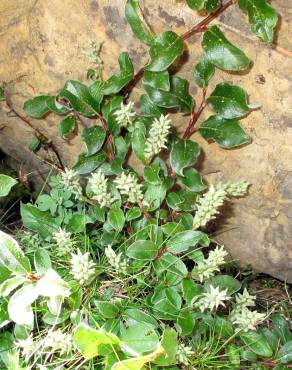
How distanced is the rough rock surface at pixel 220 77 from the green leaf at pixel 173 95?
2.3 inches

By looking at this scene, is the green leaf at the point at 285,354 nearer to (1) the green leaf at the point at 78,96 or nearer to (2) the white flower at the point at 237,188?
(2) the white flower at the point at 237,188

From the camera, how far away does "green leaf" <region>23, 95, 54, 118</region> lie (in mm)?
2188

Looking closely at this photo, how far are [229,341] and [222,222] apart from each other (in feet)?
1.64

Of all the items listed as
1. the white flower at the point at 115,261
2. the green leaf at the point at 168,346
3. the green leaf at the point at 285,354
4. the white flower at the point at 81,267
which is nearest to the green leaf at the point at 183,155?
the white flower at the point at 115,261

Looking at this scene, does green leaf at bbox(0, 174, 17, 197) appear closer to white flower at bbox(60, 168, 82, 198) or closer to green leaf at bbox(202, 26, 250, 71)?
white flower at bbox(60, 168, 82, 198)

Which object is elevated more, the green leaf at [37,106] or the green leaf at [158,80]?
the green leaf at [37,106]

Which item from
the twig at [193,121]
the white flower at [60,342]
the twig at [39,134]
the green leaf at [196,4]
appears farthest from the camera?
the twig at [39,134]

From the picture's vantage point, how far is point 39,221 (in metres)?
2.12

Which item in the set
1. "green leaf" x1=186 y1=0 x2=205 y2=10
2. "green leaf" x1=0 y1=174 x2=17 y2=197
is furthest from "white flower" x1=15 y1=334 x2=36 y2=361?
"green leaf" x1=186 y1=0 x2=205 y2=10

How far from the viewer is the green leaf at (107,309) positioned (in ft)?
5.96

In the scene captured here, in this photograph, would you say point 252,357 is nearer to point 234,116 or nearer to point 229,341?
point 229,341

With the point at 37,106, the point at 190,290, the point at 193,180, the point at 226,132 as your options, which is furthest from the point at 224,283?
the point at 37,106

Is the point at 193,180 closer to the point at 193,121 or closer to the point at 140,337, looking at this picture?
the point at 193,121

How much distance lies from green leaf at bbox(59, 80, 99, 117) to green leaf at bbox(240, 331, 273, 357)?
37.9 inches
